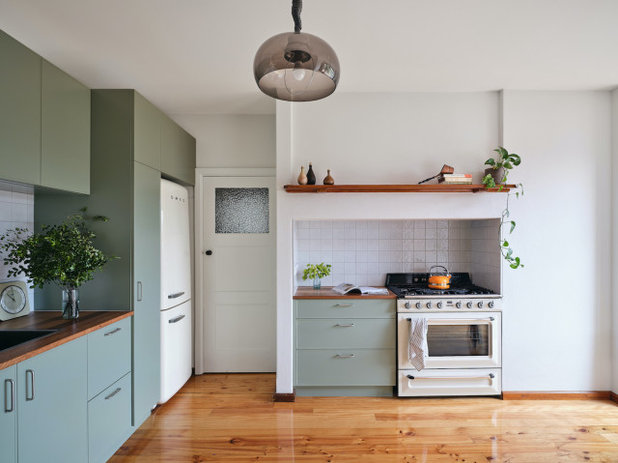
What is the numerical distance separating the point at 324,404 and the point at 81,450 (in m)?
1.72

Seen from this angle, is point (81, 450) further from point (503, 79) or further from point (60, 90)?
point (503, 79)

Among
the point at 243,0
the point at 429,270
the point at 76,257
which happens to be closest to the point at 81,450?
the point at 76,257

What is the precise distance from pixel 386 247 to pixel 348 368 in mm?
1215

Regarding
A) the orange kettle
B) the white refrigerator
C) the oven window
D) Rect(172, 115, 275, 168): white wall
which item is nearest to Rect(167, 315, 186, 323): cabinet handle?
the white refrigerator

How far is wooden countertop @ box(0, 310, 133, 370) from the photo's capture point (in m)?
1.56

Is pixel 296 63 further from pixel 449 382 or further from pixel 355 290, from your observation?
pixel 449 382

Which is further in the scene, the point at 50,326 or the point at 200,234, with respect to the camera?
the point at 200,234

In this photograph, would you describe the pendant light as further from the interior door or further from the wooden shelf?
the interior door

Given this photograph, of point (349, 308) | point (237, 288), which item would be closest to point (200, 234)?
point (237, 288)

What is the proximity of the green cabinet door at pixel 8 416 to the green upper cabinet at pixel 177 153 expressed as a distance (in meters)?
1.80

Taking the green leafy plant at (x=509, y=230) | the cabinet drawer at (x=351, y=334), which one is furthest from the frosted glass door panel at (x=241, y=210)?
the green leafy plant at (x=509, y=230)

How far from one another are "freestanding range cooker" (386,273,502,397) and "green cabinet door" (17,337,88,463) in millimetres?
2244

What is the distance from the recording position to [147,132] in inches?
105

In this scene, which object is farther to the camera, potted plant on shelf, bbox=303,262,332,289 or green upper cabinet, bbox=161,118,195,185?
potted plant on shelf, bbox=303,262,332,289
